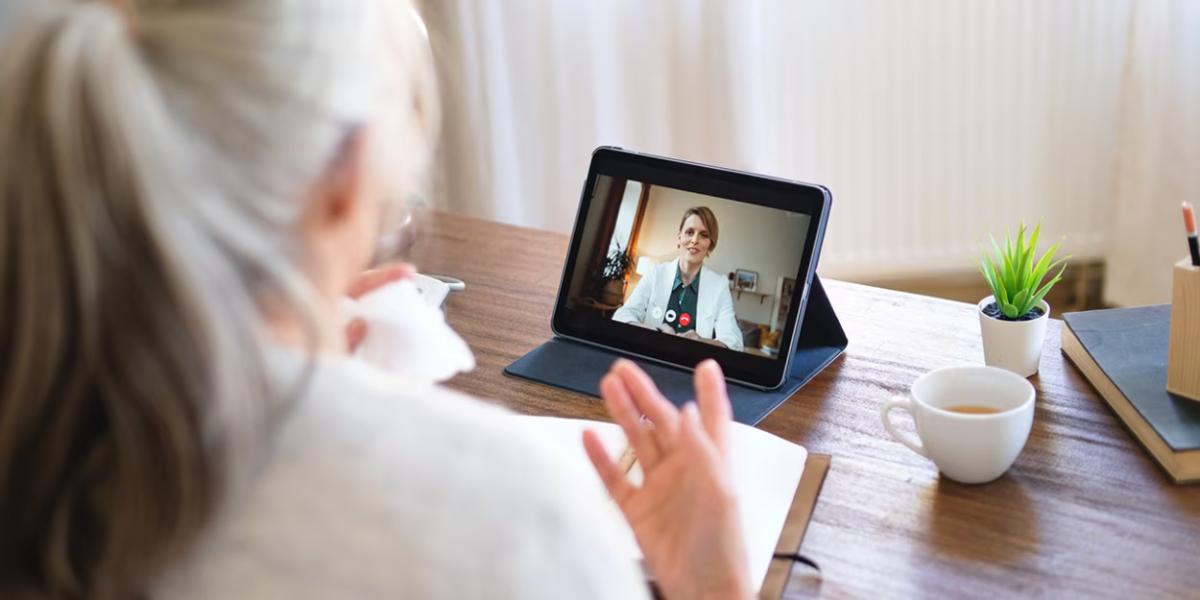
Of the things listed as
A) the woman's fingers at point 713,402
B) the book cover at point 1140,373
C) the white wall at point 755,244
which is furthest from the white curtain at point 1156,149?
the woman's fingers at point 713,402

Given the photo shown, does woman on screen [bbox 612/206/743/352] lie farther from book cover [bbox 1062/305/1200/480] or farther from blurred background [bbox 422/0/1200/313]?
blurred background [bbox 422/0/1200/313]

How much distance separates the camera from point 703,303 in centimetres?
123

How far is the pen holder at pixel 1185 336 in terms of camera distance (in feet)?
3.44

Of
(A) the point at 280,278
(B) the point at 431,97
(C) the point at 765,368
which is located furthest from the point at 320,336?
(C) the point at 765,368

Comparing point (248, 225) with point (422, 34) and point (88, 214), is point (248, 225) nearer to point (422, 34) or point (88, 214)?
point (88, 214)

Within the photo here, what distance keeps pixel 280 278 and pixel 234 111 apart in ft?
0.27

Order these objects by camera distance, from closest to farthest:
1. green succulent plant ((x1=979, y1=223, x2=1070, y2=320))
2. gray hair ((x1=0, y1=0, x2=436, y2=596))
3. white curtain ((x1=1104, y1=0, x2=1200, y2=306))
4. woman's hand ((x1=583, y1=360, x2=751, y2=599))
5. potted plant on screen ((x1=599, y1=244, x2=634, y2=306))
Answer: gray hair ((x1=0, y1=0, x2=436, y2=596)) → woman's hand ((x1=583, y1=360, x2=751, y2=599)) → green succulent plant ((x1=979, y1=223, x2=1070, y2=320)) → potted plant on screen ((x1=599, y1=244, x2=634, y2=306)) → white curtain ((x1=1104, y1=0, x2=1200, y2=306))

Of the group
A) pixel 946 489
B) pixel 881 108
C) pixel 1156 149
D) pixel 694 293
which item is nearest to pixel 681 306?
pixel 694 293

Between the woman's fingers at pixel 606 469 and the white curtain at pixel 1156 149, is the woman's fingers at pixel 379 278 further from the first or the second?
the white curtain at pixel 1156 149

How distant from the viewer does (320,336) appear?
23.3 inches

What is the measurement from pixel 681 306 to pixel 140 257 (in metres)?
0.78

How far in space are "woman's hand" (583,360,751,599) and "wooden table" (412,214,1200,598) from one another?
0.27 feet

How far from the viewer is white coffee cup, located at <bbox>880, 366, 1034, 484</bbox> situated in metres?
0.98

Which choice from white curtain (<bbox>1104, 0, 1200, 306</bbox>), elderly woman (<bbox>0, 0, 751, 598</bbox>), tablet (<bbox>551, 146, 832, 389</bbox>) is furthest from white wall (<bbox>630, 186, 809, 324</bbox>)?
white curtain (<bbox>1104, 0, 1200, 306</bbox>)
